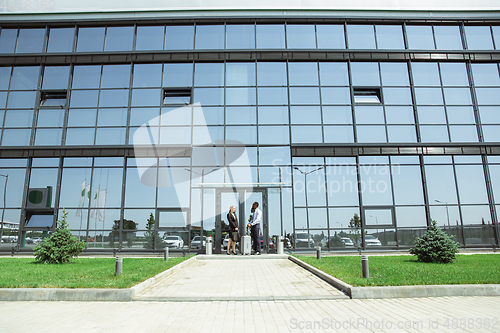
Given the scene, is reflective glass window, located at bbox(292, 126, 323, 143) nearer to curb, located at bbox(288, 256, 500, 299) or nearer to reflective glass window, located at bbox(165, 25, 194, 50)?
reflective glass window, located at bbox(165, 25, 194, 50)

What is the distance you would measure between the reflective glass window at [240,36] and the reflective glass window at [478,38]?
12.6 metres

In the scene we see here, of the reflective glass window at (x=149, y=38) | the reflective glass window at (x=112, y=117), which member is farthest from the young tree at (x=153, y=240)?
the reflective glass window at (x=149, y=38)

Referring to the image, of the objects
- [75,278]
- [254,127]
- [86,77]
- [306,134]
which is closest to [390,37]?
[306,134]

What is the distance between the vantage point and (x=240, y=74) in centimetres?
1842

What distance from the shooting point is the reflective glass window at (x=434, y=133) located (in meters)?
17.4

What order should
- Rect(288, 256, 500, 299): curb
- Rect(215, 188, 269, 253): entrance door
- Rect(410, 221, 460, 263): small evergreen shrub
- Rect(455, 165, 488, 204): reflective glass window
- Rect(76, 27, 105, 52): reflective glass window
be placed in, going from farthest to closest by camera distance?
1. Rect(76, 27, 105, 52): reflective glass window
2. Rect(455, 165, 488, 204): reflective glass window
3. Rect(215, 188, 269, 253): entrance door
4. Rect(410, 221, 460, 263): small evergreen shrub
5. Rect(288, 256, 500, 299): curb

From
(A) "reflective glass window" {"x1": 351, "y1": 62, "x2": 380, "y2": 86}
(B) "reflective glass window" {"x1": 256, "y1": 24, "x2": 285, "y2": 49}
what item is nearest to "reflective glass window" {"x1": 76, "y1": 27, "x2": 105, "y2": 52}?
(B) "reflective glass window" {"x1": 256, "y1": 24, "x2": 285, "y2": 49}

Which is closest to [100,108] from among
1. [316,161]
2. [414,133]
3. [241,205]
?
[241,205]

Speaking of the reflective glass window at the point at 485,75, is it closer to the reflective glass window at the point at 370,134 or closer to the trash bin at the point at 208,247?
the reflective glass window at the point at 370,134

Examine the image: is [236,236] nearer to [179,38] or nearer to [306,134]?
[306,134]

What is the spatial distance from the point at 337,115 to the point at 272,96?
3.76m

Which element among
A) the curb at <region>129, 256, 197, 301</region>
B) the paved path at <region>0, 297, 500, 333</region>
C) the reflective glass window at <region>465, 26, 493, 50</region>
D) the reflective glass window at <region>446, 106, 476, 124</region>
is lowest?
the paved path at <region>0, 297, 500, 333</region>

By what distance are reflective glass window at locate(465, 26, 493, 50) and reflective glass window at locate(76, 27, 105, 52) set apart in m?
21.4

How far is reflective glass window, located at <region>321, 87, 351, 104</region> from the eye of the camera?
17.9 metres
